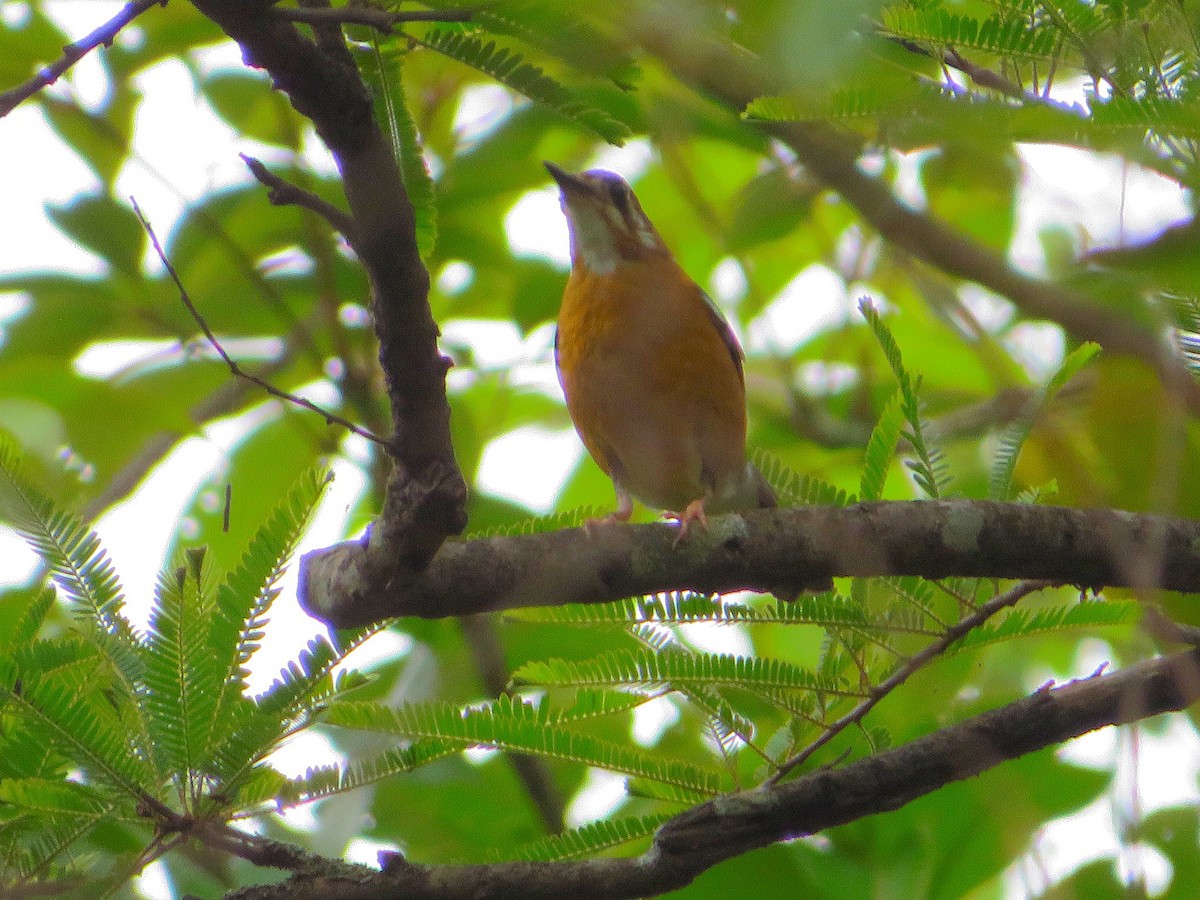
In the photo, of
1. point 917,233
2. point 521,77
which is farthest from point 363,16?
point 917,233

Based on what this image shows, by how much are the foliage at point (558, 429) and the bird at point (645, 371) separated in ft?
1.48

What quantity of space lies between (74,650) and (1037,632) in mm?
3009

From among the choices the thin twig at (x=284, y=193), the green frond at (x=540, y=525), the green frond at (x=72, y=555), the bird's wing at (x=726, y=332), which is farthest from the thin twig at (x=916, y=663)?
the bird's wing at (x=726, y=332)

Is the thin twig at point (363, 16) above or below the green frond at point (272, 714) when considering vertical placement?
above

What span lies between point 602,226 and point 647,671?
348 cm

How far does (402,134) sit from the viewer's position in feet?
11.0

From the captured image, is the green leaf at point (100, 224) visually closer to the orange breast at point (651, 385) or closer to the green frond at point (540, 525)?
the orange breast at point (651, 385)

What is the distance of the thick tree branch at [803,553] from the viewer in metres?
3.60

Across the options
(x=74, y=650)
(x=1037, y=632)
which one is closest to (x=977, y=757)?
(x=1037, y=632)

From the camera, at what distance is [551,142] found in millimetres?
8492

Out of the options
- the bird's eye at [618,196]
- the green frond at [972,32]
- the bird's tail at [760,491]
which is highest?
the bird's eye at [618,196]

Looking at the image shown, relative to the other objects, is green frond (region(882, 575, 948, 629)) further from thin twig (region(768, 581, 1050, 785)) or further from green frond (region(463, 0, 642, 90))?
green frond (region(463, 0, 642, 90))

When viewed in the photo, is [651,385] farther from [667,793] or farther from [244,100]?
[244,100]

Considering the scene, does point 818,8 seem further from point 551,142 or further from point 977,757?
point 551,142
